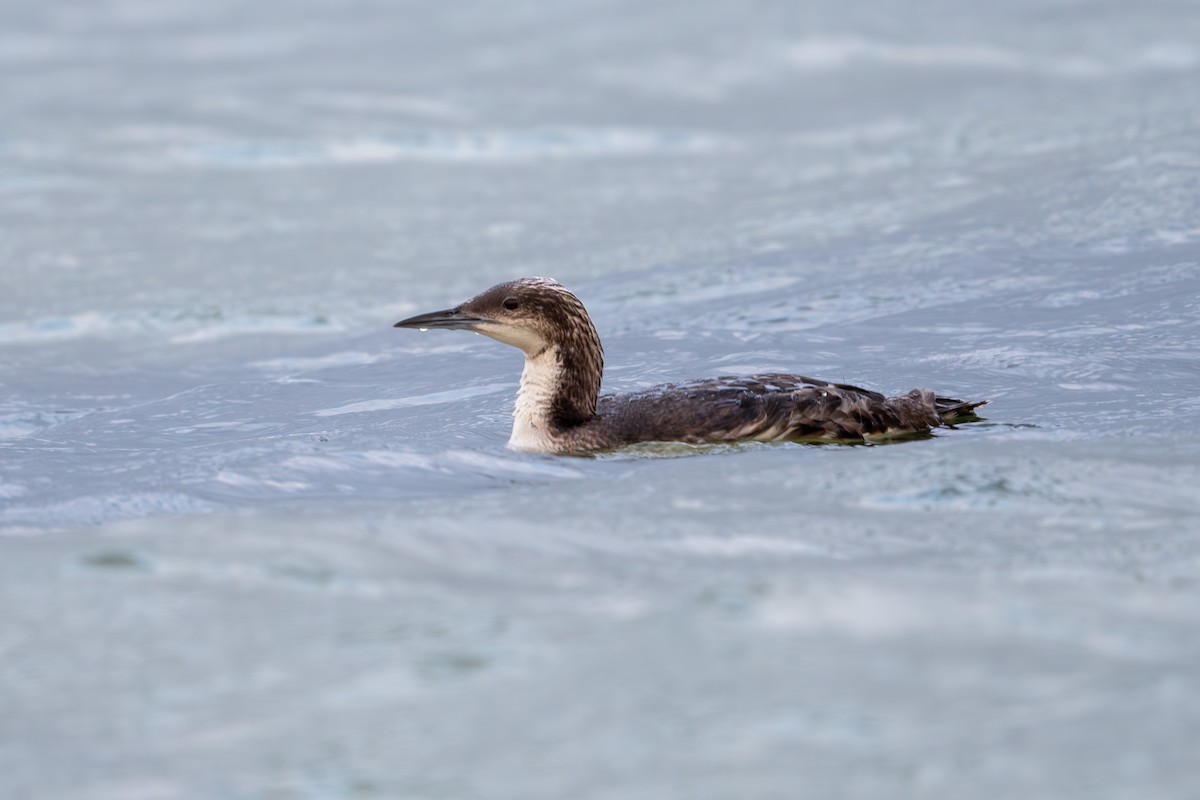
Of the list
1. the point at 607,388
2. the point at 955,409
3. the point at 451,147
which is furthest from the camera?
the point at 451,147

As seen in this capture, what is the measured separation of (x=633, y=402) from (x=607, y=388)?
5.94 feet

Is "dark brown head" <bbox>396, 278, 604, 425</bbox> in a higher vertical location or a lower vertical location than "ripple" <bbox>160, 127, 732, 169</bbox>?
lower

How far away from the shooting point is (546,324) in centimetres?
909

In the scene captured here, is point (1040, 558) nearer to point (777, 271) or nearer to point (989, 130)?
point (777, 271)

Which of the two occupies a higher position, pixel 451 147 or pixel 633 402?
pixel 451 147

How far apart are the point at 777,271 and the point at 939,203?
79.9 inches

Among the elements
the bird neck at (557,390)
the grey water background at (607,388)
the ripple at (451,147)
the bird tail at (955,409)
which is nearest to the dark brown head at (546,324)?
the bird neck at (557,390)

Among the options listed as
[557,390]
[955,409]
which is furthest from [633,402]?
[955,409]

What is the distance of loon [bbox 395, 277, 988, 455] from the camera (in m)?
8.53

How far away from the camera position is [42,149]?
55.8 feet

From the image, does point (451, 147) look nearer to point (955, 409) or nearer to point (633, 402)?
point (633, 402)

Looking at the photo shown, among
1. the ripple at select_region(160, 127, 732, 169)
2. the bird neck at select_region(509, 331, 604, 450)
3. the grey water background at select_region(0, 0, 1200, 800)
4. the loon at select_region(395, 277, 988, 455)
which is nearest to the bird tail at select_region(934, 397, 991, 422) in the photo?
the loon at select_region(395, 277, 988, 455)

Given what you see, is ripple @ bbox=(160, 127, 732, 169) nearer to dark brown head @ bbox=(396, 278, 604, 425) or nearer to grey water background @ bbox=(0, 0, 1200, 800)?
grey water background @ bbox=(0, 0, 1200, 800)

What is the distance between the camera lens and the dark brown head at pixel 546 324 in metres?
9.04
